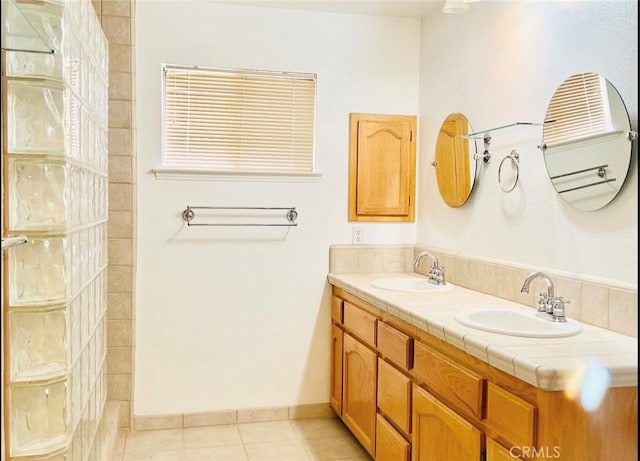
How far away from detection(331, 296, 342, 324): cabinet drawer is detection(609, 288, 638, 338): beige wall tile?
62.9 inches

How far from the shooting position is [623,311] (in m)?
1.95

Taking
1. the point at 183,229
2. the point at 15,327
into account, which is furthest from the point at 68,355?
the point at 183,229

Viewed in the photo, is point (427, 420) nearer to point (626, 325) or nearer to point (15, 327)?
point (626, 325)

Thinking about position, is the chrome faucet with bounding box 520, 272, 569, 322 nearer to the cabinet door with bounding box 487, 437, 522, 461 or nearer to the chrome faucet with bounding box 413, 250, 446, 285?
the cabinet door with bounding box 487, 437, 522, 461

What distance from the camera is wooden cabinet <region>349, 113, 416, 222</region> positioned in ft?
11.5

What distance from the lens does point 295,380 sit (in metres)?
3.51

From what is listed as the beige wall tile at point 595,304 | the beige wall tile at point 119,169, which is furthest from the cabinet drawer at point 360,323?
the beige wall tile at point 119,169

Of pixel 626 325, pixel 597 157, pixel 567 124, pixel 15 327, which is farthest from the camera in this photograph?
pixel 567 124

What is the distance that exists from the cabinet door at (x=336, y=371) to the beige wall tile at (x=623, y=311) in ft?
5.31

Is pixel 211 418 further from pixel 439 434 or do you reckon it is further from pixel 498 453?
pixel 498 453

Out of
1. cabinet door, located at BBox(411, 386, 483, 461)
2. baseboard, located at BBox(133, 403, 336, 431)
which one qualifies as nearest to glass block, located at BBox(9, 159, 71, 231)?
cabinet door, located at BBox(411, 386, 483, 461)

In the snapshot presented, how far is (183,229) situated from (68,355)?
5.19 feet

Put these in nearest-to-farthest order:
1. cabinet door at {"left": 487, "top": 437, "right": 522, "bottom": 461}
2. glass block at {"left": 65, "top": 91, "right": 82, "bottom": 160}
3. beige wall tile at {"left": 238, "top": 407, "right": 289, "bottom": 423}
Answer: cabinet door at {"left": 487, "top": 437, "right": 522, "bottom": 461}, glass block at {"left": 65, "top": 91, "right": 82, "bottom": 160}, beige wall tile at {"left": 238, "top": 407, "right": 289, "bottom": 423}

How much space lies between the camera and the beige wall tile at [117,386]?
321 centimetres
